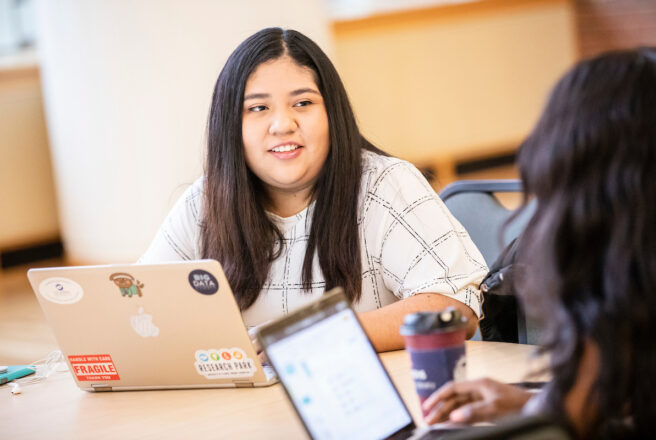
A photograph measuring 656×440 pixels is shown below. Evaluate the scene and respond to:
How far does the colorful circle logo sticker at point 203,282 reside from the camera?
144 centimetres

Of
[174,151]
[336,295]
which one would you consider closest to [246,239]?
[336,295]

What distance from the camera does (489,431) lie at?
32.7 inches

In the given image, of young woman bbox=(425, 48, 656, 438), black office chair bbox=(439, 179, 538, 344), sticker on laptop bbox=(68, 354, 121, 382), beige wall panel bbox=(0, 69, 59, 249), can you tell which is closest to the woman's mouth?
black office chair bbox=(439, 179, 538, 344)

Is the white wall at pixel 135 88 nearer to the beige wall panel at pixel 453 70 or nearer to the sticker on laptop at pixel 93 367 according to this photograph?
the beige wall panel at pixel 453 70

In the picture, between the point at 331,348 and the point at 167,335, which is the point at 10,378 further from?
the point at 331,348

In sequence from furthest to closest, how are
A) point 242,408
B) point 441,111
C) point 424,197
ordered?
point 441,111 < point 424,197 < point 242,408

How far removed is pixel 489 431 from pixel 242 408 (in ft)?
2.29

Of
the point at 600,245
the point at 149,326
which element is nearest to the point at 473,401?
the point at 600,245

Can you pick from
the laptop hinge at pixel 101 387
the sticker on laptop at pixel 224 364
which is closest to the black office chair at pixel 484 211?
the sticker on laptop at pixel 224 364

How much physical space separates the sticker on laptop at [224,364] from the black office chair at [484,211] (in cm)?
77

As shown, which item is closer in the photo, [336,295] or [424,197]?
[336,295]

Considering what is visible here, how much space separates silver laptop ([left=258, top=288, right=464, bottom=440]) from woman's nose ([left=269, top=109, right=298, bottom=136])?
2.70 feet

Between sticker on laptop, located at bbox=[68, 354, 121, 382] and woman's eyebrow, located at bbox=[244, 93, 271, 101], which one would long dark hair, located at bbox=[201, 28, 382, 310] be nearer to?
woman's eyebrow, located at bbox=[244, 93, 271, 101]

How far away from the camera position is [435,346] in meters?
1.18
